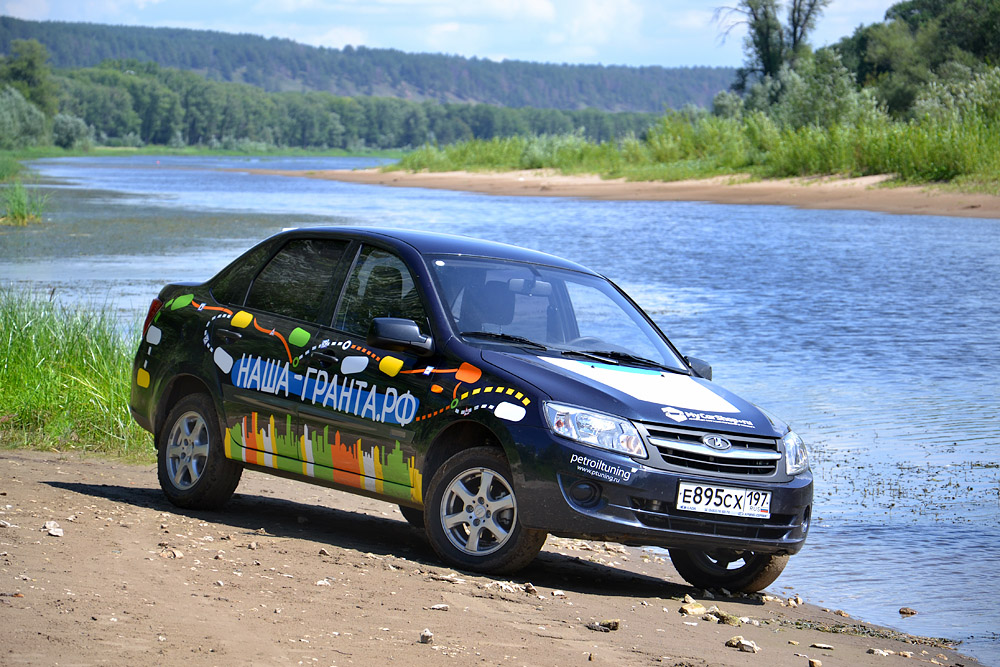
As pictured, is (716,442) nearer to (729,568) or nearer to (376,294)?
(729,568)

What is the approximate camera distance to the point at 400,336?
674 centimetres

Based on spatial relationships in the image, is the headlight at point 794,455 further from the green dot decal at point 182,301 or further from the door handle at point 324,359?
the green dot decal at point 182,301

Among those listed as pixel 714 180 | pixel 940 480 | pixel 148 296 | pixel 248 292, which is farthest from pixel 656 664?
pixel 714 180

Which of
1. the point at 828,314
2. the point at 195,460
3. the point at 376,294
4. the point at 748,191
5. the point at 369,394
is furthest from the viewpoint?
the point at 748,191

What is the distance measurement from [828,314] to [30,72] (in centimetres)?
13697

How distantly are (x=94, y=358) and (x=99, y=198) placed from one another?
38.4m

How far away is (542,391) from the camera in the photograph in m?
6.39

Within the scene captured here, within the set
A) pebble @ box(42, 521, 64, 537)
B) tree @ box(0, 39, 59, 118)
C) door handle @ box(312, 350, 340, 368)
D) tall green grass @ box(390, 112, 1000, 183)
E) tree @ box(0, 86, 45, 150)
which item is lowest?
pebble @ box(42, 521, 64, 537)

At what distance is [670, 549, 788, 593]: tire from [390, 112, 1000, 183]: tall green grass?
2942 centimetres

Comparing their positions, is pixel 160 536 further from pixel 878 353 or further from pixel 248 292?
pixel 878 353

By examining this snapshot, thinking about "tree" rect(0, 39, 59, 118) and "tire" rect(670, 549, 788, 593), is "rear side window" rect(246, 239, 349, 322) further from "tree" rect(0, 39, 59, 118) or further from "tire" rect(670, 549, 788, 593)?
"tree" rect(0, 39, 59, 118)

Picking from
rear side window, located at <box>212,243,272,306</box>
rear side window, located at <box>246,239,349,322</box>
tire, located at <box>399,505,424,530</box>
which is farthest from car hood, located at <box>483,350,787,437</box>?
rear side window, located at <box>212,243,272,306</box>

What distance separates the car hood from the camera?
635 cm

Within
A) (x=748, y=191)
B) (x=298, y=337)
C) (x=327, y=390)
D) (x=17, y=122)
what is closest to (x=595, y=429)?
(x=327, y=390)
